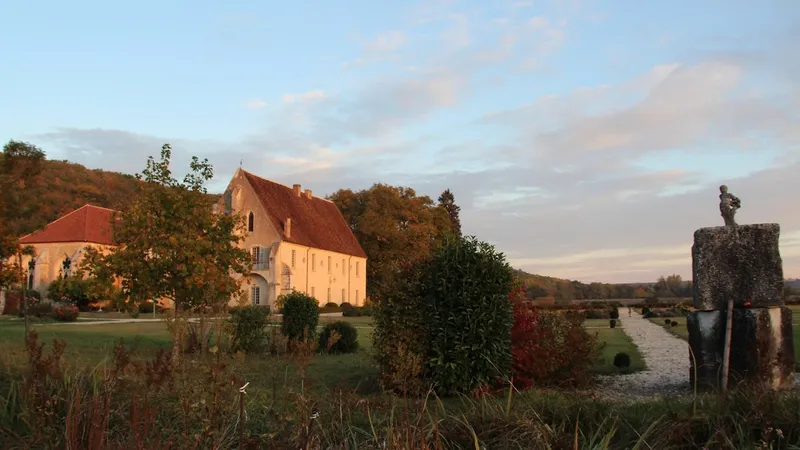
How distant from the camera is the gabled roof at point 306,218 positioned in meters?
50.9

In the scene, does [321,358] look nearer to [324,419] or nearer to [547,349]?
[547,349]

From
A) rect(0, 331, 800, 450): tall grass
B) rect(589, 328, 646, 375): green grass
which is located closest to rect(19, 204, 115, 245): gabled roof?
rect(589, 328, 646, 375): green grass

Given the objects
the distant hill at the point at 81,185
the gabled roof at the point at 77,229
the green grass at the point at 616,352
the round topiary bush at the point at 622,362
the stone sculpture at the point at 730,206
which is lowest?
the green grass at the point at 616,352

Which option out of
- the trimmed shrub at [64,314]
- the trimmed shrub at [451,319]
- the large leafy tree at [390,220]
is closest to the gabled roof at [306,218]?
the large leafy tree at [390,220]

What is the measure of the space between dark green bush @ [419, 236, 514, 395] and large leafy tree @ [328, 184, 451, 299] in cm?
4858

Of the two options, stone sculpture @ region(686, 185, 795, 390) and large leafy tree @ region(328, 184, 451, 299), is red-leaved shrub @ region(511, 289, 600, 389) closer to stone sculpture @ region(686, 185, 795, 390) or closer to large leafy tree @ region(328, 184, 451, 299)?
stone sculpture @ region(686, 185, 795, 390)

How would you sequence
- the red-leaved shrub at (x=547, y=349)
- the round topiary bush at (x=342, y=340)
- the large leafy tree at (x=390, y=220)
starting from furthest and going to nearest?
the large leafy tree at (x=390, y=220) < the round topiary bush at (x=342, y=340) < the red-leaved shrub at (x=547, y=349)

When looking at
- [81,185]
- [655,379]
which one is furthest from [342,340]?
[81,185]

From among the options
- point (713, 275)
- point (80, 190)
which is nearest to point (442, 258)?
point (713, 275)

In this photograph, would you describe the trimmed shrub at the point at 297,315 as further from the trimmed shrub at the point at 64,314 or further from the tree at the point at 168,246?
the trimmed shrub at the point at 64,314

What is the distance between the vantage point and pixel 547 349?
1094cm

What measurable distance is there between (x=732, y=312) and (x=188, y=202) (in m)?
12.1

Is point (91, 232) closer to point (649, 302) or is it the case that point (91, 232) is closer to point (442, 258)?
point (649, 302)

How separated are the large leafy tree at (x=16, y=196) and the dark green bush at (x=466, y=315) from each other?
10472mm
